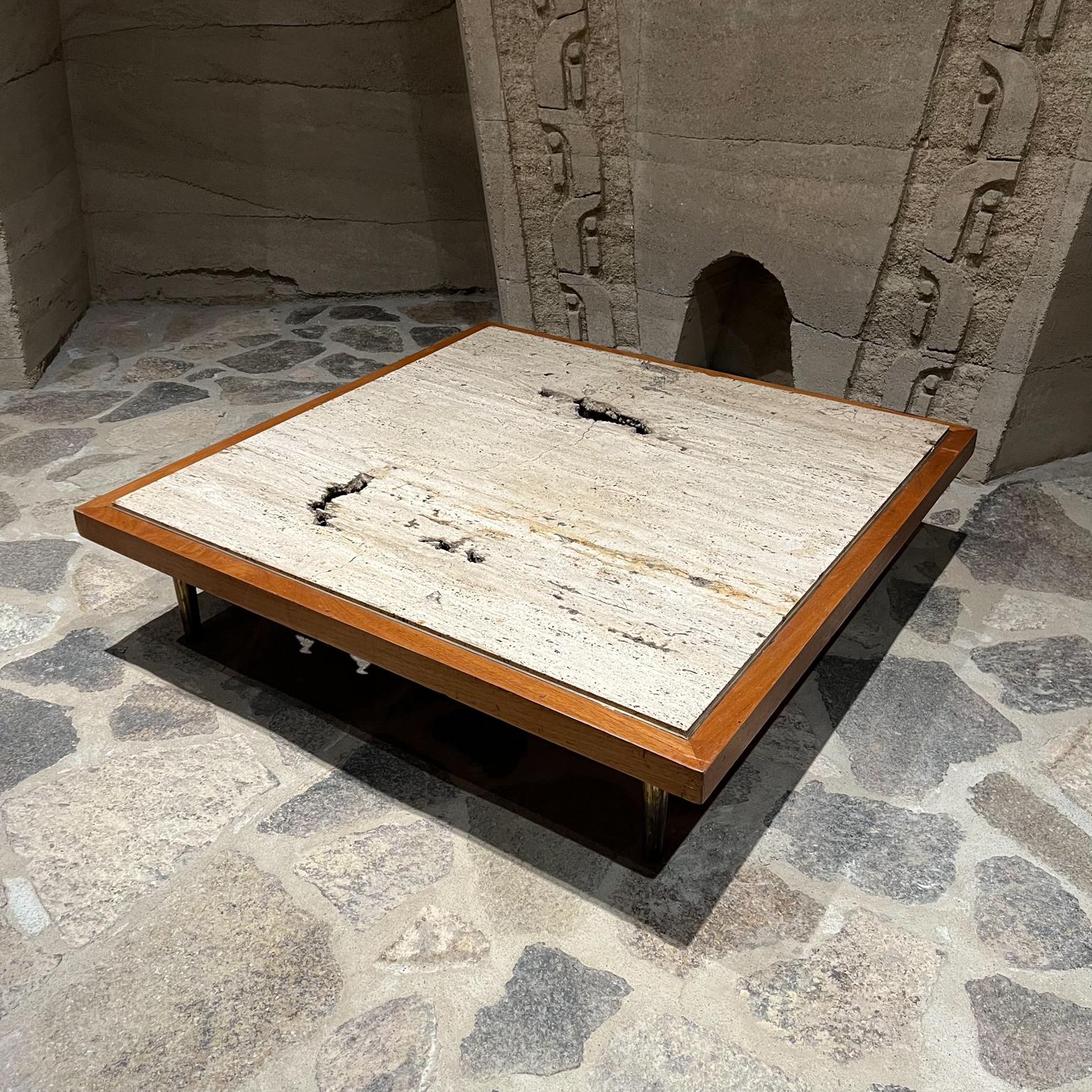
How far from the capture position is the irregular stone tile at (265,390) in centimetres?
446

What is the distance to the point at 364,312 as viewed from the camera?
5422mm

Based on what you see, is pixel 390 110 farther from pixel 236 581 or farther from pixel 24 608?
pixel 236 581

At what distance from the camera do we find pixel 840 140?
11.7ft

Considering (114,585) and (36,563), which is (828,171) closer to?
(114,585)

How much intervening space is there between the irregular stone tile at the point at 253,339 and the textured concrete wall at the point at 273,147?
0.56 metres

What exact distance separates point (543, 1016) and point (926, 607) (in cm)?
181

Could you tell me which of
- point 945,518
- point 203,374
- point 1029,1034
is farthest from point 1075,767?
point 203,374

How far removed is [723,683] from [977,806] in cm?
86

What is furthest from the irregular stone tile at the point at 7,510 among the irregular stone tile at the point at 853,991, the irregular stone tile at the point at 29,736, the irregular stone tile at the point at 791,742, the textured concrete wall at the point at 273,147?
the irregular stone tile at the point at 853,991

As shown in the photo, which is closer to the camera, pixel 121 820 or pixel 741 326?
pixel 121 820

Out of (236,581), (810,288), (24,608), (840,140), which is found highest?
(840,140)

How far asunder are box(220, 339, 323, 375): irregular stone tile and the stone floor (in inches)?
70.8

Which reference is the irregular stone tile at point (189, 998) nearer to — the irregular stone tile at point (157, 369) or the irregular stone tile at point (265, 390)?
the irregular stone tile at point (265, 390)

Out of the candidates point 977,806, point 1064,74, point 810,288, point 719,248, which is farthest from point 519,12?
point 977,806
